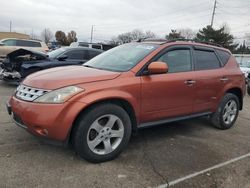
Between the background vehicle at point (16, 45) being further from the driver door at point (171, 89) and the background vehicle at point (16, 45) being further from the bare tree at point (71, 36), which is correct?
the bare tree at point (71, 36)

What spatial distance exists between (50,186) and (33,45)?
53.2 ft

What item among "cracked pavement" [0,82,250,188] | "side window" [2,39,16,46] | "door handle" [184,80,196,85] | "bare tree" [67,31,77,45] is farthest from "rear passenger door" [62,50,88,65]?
"bare tree" [67,31,77,45]

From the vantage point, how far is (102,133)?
3852 mm

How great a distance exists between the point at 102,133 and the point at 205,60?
2615 millimetres

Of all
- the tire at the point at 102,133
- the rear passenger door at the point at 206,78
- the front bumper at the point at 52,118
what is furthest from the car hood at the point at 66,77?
the rear passenger door at the point at 206,78

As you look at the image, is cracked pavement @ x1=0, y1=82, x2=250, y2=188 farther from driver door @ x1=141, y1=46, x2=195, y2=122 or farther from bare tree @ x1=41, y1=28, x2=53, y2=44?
bare tree @ x1=41, y1=28, x2=53, y2=44

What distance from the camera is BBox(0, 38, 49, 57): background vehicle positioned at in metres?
17.5

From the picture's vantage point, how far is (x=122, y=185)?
335 cm

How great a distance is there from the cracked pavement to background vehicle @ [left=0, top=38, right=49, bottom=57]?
43.9 ft

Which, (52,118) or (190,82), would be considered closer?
(52,118)

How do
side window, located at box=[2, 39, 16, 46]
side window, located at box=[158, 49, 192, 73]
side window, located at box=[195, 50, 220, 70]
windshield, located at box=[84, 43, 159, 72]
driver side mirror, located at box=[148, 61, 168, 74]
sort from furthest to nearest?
side window, located at box=[2, 39, 16, 46], side window, located at box=[195, 50, 220, 70], side window, located at box=[158, 49, 192, 73], windshield, located at box=[84, 43, 159, 72], driver side mirror, located at box=[148, 61, 168, 74]

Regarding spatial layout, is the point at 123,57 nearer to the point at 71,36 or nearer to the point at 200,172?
the point at 200,172

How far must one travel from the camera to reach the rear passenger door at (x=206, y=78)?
5.05 metres

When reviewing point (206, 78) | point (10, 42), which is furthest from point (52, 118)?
point (10, 42)
